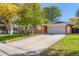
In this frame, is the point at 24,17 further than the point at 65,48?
Yes

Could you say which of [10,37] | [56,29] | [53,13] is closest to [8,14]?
[10,37]

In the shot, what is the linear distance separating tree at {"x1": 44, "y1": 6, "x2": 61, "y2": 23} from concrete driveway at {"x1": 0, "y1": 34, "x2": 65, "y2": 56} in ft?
1.12

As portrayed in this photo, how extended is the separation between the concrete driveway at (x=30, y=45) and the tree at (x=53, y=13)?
0.34m

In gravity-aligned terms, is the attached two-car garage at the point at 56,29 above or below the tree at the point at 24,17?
below

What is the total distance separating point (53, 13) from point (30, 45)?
0.79 m

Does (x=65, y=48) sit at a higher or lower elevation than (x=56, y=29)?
lower

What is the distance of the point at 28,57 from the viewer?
898cm

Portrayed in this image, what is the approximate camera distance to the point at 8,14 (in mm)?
9172

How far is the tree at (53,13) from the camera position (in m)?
9.05

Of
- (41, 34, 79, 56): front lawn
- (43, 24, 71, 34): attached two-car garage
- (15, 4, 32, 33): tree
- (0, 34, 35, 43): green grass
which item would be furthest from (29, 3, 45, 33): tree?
(41, 34, 79, 56): front lawn

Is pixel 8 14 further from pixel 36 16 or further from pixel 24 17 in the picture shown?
pixel 36 16

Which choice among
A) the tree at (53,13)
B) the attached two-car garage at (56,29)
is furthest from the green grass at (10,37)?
the tree at (53,13)

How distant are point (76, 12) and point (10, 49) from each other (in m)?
1.50

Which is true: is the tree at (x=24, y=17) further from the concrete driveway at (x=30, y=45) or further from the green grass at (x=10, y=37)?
the concrete driveway at (x=30, y=45)
